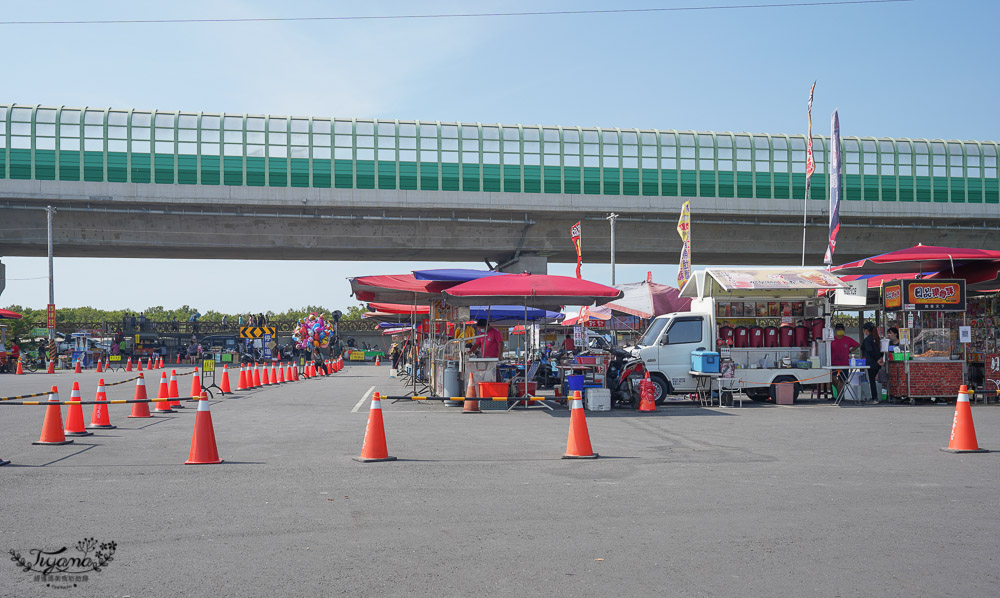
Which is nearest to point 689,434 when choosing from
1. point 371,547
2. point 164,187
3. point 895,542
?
point 895,542

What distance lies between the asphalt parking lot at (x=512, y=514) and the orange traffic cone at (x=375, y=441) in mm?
237

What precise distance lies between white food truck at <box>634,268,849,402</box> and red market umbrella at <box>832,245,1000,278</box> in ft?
3.89

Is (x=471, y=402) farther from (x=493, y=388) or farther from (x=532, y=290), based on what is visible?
(x=532, y=290)

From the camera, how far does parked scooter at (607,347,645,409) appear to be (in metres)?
18.3

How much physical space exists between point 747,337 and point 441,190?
71.4 ft

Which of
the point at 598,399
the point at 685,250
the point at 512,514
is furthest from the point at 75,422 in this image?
the point at 685,250

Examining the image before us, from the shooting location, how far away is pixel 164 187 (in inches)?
1460

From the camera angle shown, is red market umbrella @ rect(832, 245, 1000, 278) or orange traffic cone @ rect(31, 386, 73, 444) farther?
red market umbrella @ rect(832, 245, 1000, 278)

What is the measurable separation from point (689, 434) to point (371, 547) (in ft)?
26.2

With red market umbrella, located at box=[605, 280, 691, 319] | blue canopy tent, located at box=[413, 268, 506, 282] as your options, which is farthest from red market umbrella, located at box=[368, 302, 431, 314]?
blue canopy tent, located at box=[413, 268, 506, 282]

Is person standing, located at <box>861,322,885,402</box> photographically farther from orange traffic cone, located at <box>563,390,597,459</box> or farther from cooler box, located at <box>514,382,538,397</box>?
orange traffic cone, located at <box>563,390,597,459</box>

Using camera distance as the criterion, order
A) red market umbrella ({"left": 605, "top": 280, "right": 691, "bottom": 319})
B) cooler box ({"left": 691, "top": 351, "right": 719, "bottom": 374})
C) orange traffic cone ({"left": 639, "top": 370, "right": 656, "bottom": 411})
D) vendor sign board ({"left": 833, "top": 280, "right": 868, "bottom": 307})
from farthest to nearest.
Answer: red market umbrella ({"left": 605, "top": 280, "right": 691, "bottom": 319}) → vendor sign board ({"left": 833, "top": 280, "right": 868, "bottom": 307}) → cooler box ({"left": 691, "top": 351, "right": 719, "bottom": 374}) → orange traffic cone ({"left": 639, "top": 370, "right": 656, "bottom": 411})

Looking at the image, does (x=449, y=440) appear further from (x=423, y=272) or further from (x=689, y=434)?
(x=423, y=272)

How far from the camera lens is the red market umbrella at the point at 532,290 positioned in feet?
56.1
